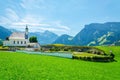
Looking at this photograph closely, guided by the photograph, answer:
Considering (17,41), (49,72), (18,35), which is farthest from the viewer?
Answer: (18,35)

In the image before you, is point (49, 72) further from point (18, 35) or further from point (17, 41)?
point (18, 35)

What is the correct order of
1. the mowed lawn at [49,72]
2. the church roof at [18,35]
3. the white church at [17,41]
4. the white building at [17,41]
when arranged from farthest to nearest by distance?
the church roof at [18,35] < the white building at [17,41] < the white church at [17,41] < the mowed lawn at [49,72]

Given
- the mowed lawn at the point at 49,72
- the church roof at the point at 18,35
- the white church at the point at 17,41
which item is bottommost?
the mowed lawn at the point at 49,72

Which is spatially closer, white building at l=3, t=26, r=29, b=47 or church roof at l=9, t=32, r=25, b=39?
white building at l=3, t=26, r=29, b=47

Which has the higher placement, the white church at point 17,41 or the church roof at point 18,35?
the church roof at point 18,35

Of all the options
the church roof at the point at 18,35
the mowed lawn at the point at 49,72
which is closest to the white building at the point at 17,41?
the church roof at the point at 18,35

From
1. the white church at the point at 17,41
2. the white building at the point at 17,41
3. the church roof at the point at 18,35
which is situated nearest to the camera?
the white church at the point at 17,41

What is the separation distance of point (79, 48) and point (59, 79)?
79342mm

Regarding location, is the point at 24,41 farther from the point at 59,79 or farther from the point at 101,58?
the point at 59,79

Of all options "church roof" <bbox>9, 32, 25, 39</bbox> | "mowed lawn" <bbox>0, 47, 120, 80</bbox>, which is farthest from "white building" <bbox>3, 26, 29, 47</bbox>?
"mowed lawn" <bbox>0, 47, 120, 80</bbox>

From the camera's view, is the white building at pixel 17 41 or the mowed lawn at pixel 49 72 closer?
the mowed lawn at pixel 49 72

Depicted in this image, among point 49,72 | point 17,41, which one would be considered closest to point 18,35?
point 17,41

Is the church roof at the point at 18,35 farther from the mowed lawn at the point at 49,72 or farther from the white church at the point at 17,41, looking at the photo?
the mowed lawn at the point at 49,72

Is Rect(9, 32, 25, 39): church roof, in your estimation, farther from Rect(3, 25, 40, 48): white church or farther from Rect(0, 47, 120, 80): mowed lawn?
Rect(0, 47, 120, 80): mowed lawn
